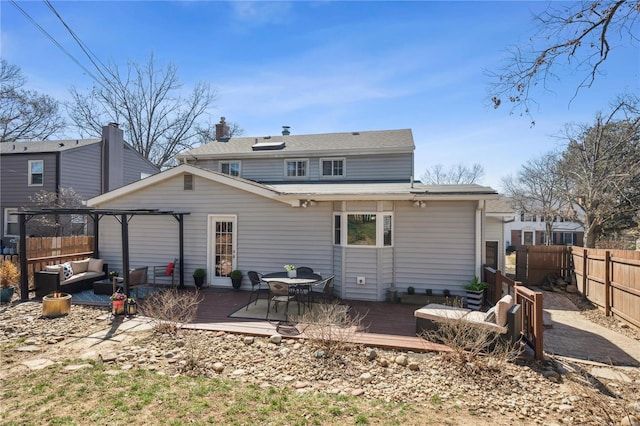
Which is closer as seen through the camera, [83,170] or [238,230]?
[238,230]

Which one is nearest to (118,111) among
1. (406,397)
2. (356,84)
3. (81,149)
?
(81,149)

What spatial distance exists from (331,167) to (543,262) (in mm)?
8844

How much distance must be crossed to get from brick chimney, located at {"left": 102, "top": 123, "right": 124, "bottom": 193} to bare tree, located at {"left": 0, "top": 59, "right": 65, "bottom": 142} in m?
4.63

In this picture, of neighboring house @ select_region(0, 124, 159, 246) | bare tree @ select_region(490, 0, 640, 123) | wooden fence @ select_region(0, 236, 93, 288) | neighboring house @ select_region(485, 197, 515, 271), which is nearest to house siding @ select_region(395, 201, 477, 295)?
bare tree @ select_region(490, 0, 640, 123)

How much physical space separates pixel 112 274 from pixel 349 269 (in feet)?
22.5

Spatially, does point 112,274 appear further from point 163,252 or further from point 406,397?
point 406,397

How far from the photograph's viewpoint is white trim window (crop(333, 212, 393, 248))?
904 centimetres

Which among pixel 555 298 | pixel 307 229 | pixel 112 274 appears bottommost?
pixel 555 298

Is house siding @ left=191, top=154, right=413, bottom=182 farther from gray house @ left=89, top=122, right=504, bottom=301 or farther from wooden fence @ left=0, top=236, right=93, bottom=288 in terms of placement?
wooden fence @ left=0, top=236, right=93, bottom=288

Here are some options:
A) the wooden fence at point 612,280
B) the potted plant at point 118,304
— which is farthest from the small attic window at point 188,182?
the wooden fence at point 612,280

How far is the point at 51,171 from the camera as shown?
17484mm

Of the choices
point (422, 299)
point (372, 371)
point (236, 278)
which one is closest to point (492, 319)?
point (372, 371)

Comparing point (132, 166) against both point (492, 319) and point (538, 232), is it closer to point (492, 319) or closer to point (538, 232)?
point (492, 319)

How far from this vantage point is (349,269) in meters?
9.20
